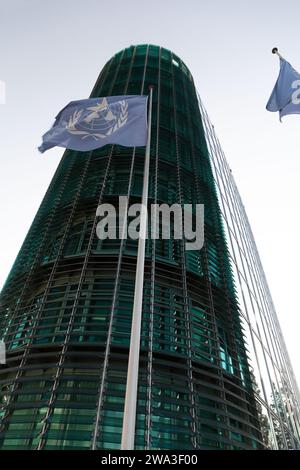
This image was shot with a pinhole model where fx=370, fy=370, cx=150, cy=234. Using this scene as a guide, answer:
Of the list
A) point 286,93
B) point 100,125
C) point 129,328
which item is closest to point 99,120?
point 100,125

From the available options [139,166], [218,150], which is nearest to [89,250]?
[139,166]

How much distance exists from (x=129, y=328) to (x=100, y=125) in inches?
191

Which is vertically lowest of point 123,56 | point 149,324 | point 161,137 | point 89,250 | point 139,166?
point 149,324

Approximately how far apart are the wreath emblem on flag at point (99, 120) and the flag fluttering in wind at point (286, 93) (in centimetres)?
515

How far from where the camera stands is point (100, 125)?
881cm

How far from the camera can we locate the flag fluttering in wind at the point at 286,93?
1090 cm

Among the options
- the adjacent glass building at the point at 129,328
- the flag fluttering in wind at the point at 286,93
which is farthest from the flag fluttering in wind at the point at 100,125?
the flag fluttering in wind at the point at 286,93

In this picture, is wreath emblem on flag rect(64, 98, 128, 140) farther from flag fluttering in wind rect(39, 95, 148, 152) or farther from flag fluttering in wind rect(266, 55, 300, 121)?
flag fluttering in wind rect(266, 55, 300, 121)

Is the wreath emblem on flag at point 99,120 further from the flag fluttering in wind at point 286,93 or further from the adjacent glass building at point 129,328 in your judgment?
the flag fluttering in wind at point 286,93

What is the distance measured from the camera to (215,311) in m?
9.98

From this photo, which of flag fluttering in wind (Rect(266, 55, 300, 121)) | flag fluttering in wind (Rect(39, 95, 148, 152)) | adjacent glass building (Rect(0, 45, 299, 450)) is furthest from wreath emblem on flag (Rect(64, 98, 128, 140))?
flag fluttering in wind (Rect(266, 55, 300, 121))

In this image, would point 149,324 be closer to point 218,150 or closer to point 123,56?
point 218,150

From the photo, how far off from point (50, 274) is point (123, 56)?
66.7 feet

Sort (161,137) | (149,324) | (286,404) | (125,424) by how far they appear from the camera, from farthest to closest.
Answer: (161,137)
(286,404)
(149,324)
(125,424)
